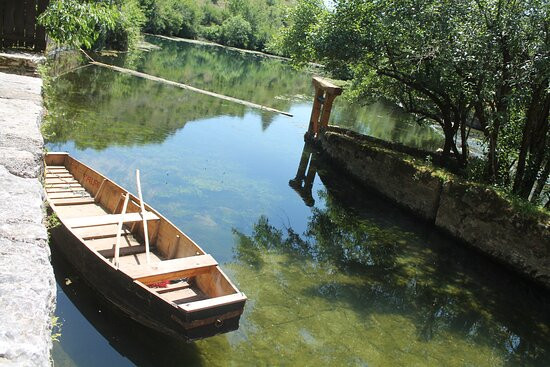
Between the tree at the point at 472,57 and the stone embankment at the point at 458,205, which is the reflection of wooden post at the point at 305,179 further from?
the tree at the point at 472,57

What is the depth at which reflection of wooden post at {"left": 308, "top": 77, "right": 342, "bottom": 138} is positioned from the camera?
19.3m

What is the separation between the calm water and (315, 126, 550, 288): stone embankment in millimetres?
388

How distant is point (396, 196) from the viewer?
14.5 meters

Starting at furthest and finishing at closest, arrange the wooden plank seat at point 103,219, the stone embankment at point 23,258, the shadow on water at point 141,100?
the shadow on water at point 141,100 → the wooden plank seat at point 103,219 → the stone embankment at point 23,258

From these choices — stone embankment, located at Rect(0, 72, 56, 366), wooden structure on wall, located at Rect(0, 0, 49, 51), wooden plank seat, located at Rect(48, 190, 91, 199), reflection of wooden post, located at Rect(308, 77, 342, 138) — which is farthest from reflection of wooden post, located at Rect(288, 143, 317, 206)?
stone embankment, located at Rect(0, 72, 56, 366)

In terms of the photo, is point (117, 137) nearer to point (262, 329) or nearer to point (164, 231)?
point (164, 231)

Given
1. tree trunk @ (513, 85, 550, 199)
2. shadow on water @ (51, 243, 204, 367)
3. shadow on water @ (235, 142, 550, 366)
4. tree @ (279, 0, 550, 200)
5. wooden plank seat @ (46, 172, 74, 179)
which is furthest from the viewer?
tree trunk @ (513, 85, 550, 199)

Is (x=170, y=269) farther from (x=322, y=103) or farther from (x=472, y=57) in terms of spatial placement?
(x=322, y=103)

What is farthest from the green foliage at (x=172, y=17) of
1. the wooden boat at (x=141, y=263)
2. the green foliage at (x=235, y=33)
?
the wooden boat at (x=141, y=263)

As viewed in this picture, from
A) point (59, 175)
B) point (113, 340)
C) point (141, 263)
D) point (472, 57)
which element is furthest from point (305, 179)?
point (113, 340)

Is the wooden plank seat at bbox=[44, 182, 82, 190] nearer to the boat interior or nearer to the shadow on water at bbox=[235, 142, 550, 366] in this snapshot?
the boat interior

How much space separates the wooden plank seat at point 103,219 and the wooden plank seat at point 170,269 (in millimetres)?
1492

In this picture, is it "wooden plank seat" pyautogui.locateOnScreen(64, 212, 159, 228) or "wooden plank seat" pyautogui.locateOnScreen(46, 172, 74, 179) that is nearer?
"wooden plank seat" pyautogui.locateOnScreen(64, 212, 159, 228)

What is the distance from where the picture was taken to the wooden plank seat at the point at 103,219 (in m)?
7.76
